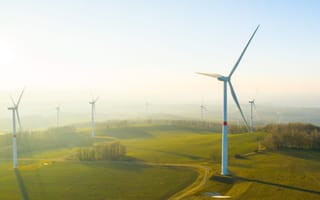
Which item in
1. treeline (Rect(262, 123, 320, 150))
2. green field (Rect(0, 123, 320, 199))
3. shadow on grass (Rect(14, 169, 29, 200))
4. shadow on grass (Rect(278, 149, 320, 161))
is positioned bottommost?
shadow on grass (Rect(14, 169, 29, 200))

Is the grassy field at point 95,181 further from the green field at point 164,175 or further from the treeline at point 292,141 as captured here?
the treeline at point 292,141

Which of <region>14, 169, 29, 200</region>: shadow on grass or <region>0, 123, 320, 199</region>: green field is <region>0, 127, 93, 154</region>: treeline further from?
<region>14, 169, 29, 200</region>: shadow on grass

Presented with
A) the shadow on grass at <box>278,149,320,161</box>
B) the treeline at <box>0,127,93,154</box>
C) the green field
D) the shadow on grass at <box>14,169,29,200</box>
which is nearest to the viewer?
the green field

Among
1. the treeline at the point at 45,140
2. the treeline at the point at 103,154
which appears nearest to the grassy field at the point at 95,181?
the treeline at the point at 103,154

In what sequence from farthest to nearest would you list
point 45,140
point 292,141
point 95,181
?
point 45,140 < point 292,141 < point 95,181

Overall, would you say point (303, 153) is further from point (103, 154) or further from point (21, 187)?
point (21, 187)

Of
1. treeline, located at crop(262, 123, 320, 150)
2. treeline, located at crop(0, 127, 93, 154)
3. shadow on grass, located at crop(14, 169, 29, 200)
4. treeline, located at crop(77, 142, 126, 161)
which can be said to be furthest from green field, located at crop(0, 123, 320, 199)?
treeline, located at crop(0, 127, 93, 154)

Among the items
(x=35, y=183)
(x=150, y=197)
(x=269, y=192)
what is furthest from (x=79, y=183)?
(x=269, y=192)

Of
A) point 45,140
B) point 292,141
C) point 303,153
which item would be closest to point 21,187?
point 303,153
